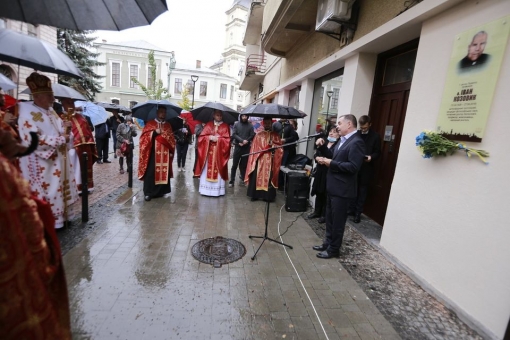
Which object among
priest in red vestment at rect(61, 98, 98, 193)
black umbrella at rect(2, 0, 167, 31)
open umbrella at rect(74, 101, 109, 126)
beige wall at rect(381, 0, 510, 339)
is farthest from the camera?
open umbrella at rect(74, 101, 109, 126)

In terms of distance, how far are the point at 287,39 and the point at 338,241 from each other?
753 cm

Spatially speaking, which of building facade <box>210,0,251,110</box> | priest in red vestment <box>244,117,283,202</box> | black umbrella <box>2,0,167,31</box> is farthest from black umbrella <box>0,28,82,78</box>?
building facade <box>210,0,251,110</box>

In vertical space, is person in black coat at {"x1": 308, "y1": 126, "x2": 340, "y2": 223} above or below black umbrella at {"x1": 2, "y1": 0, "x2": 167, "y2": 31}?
below

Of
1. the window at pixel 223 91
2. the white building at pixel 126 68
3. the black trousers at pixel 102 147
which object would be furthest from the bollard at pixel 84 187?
the window at pixel 223 91

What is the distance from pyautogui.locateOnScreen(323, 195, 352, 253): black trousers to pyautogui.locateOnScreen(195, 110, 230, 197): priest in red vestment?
3.51m

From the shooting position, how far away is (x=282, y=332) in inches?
98.2

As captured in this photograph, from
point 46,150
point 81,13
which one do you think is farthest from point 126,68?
point 81,13

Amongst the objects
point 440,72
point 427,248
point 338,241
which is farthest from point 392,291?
point 440,72

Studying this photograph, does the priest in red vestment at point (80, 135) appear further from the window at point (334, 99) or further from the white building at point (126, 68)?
the white building at point (126, 68)

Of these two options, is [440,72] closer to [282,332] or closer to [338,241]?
[338,241]

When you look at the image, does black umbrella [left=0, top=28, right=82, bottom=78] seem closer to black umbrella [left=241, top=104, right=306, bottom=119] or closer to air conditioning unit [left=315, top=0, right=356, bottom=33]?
black umbrella [left=241, top=104, right=306, bottom=119]

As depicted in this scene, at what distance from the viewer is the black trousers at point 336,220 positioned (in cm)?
384

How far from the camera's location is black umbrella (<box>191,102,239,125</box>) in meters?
6.57

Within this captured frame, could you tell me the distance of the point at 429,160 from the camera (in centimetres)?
335
